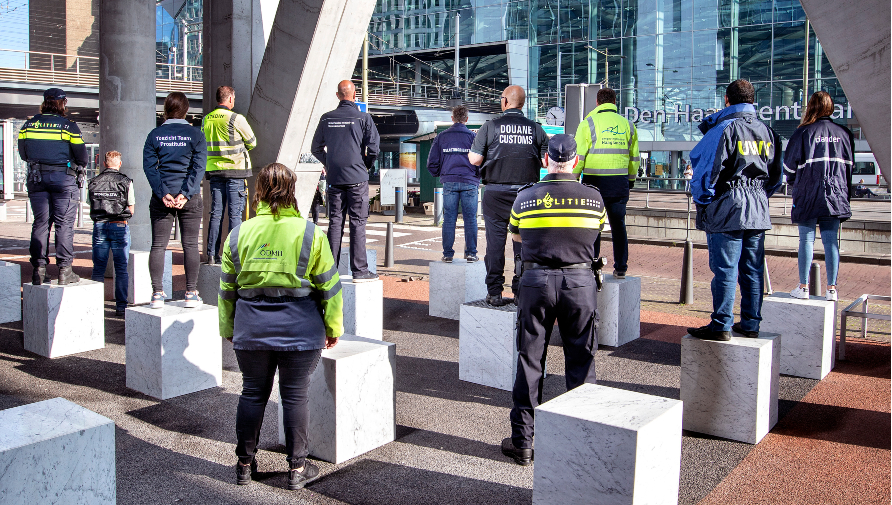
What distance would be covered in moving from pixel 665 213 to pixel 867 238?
552cm

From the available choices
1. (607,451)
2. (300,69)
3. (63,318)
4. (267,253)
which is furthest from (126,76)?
(607,451)

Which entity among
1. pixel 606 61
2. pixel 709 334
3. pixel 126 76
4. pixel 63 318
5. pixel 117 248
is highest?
pixel 606 61

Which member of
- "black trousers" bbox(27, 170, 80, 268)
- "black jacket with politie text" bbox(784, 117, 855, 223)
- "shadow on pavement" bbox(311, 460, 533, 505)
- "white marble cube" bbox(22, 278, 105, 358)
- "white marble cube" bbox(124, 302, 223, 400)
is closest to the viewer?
"shadow on pavement" bbox(311, 460, 533, 505)

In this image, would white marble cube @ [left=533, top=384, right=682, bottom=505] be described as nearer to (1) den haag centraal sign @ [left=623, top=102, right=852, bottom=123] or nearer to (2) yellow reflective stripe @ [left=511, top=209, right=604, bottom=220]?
(2) yellow reflective stripe @ [left=511, top=209, right=604, bottom=220]

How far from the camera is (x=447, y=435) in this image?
534 centimetres

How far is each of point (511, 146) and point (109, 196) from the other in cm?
495

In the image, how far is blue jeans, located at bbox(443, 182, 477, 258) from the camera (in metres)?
9.70

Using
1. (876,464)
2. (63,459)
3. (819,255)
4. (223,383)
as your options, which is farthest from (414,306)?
(819,255)

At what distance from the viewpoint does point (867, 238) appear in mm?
17219

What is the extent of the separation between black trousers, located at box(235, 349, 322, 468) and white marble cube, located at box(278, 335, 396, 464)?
363 millimetres

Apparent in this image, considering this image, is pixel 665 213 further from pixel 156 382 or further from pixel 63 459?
pixel 63 459

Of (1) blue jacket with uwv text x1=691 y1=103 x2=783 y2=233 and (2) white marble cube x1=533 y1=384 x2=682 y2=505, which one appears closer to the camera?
(2) white marble cube x1=533 y1=384 x2=682 y2=505

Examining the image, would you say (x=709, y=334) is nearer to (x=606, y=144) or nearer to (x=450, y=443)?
(x=450, y=443)

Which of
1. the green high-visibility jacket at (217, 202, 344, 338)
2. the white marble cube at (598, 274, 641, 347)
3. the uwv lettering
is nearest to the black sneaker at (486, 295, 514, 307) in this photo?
the white marble cube at (598, 274, 641, 347)
